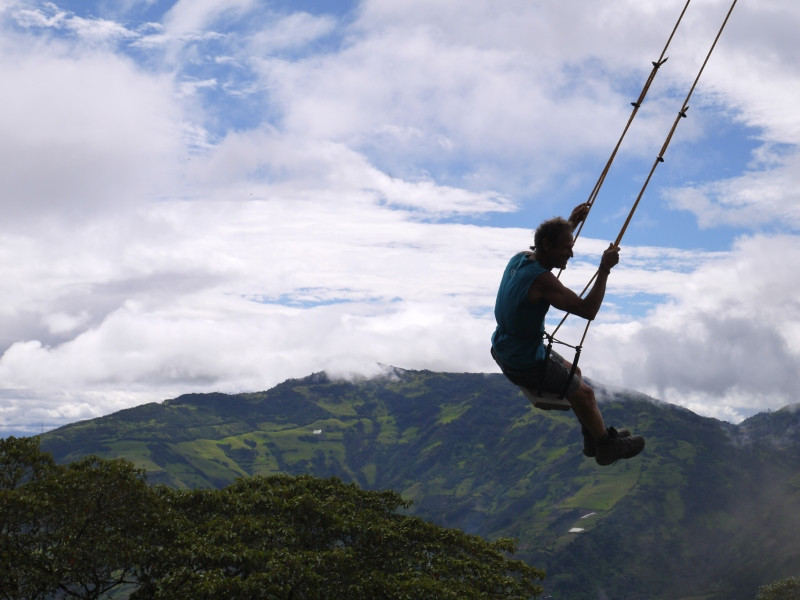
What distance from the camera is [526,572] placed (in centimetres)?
3162

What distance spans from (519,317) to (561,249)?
83 cm

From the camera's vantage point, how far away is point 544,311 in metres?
7.58

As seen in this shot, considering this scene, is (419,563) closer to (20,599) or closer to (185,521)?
(185,521)

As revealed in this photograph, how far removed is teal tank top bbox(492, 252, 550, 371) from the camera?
7.50m

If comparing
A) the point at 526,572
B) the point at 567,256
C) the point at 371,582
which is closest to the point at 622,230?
the point at 567,256

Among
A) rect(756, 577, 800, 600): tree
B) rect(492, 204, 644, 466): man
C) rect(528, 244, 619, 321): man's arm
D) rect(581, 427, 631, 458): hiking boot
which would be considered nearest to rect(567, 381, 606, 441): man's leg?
rect(492, 204, 644, 466): man

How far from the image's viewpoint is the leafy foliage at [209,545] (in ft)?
82.3

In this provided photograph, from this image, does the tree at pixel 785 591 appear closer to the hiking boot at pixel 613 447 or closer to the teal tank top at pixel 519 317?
the hiking boot at pixel 613 447

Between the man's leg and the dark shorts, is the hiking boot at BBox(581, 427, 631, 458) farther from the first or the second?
the dark shorts

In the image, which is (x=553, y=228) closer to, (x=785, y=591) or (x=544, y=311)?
(x=544, y=311)

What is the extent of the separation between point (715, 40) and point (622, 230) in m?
2.36

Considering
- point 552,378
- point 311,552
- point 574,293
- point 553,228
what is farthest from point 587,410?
point 311,552

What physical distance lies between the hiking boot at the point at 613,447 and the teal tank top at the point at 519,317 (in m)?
1.35

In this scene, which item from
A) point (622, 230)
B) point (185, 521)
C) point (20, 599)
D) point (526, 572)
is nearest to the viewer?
point (622, 230)
